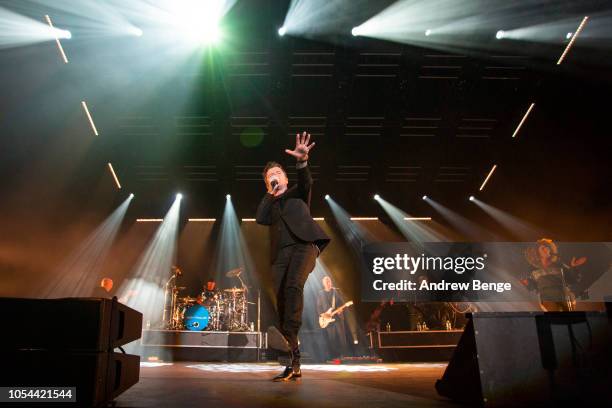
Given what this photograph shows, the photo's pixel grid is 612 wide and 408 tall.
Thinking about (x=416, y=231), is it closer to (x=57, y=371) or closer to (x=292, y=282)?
(x=292, y=282)

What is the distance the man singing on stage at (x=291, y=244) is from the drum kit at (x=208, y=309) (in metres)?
5.60

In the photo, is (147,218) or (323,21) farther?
(147,218)

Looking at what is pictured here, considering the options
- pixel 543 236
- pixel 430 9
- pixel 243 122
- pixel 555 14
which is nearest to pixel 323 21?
pixel 430 9

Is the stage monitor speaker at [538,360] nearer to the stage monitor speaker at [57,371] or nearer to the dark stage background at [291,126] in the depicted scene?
the stage monitor speaker at [57,371]

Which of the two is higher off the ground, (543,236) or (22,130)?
(22,130)

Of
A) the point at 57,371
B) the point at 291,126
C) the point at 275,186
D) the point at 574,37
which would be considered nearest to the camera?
the point at 57,371

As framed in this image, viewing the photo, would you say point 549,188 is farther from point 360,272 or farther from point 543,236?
point 360,272

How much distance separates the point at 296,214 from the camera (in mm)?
3139

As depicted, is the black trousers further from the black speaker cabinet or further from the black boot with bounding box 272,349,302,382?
the black speaker cabinet

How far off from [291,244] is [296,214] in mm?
232

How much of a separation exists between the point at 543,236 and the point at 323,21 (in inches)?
219

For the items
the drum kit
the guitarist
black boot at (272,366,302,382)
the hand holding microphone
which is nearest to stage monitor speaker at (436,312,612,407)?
black boot at (272,366,302,382)

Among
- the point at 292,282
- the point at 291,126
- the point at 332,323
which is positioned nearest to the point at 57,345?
the point at 292,282

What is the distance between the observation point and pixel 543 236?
7543mm
